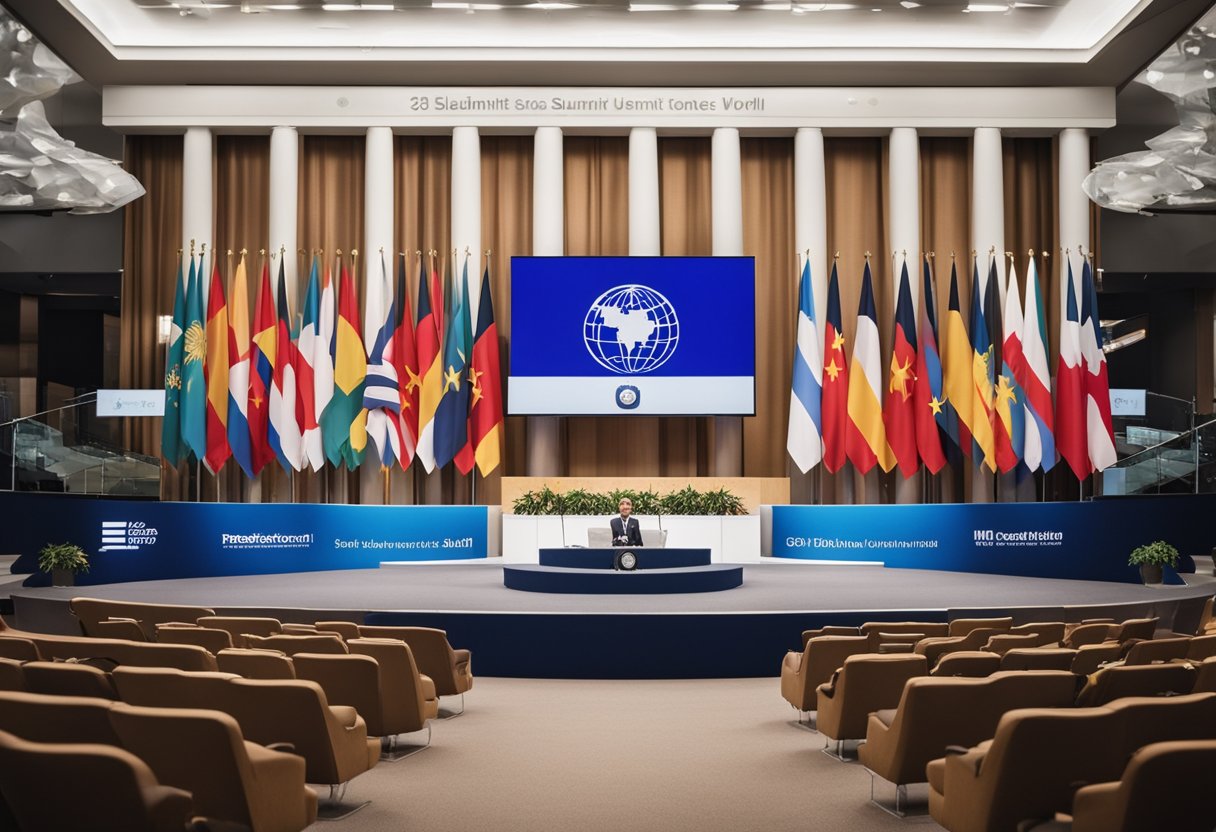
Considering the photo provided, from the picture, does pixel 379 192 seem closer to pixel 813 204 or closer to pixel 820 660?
pixel 813 204

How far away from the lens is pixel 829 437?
18.2 metres

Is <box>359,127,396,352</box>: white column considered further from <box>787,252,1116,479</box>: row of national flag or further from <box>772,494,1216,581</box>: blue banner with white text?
<box>772,494,1216,581</box>: blue banner with white text

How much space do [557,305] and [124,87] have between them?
26.6 feet

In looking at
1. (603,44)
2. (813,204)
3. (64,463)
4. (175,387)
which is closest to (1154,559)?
(813,204)

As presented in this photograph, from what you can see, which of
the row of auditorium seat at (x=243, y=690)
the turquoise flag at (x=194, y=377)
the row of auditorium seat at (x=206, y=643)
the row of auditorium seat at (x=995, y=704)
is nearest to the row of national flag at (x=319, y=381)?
the turquoise flag at (x=194, y=377)

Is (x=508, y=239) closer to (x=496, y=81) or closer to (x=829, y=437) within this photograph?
(x=496, y=81)

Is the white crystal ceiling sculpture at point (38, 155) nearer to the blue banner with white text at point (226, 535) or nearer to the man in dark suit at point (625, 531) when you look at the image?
the blue banner with white text at point (226, 535)

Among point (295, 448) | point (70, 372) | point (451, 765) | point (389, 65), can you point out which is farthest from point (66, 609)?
point (70, 372)

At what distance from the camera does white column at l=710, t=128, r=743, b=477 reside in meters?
19.1

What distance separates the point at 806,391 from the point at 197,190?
34.8ft

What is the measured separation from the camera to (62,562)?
12477 mm

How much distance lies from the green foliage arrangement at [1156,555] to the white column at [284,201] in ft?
43.4

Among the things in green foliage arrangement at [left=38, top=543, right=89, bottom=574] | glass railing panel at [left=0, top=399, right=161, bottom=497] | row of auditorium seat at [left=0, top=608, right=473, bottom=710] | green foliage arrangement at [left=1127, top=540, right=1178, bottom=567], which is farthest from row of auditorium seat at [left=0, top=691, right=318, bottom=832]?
glass railing panel at [left=0, top=399, right=161, bottom=497]

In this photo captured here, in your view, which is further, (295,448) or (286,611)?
(295,448)
